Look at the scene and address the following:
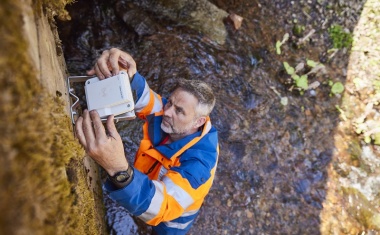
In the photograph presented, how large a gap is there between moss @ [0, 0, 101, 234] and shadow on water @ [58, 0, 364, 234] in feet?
9.62

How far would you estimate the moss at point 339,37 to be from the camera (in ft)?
21.8

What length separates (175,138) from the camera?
3.13 metres

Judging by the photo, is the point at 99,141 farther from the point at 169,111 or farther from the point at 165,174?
the point at 169,111

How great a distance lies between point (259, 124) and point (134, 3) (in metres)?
2.93

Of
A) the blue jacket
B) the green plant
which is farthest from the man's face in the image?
the green plant

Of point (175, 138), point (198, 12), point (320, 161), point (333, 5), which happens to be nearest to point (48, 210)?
point (175, 138)

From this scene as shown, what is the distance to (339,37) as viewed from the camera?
6711mm

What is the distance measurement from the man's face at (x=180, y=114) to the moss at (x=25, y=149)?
1.80 metres

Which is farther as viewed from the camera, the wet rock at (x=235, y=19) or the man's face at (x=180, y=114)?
the wet rock at (x=235, y=19)

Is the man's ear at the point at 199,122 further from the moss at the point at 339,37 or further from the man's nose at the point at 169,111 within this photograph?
the moss at the point at 339,37

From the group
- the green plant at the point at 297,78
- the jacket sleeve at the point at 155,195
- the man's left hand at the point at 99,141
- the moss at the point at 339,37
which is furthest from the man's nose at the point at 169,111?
the moss at the point at 339,37

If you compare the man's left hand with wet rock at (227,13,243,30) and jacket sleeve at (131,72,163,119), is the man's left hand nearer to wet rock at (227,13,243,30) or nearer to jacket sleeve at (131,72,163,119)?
jacket sleeve at (131,72,163,119)

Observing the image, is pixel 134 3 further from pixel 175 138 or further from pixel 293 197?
pixel 293 197

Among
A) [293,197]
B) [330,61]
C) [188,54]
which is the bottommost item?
[293,197]
